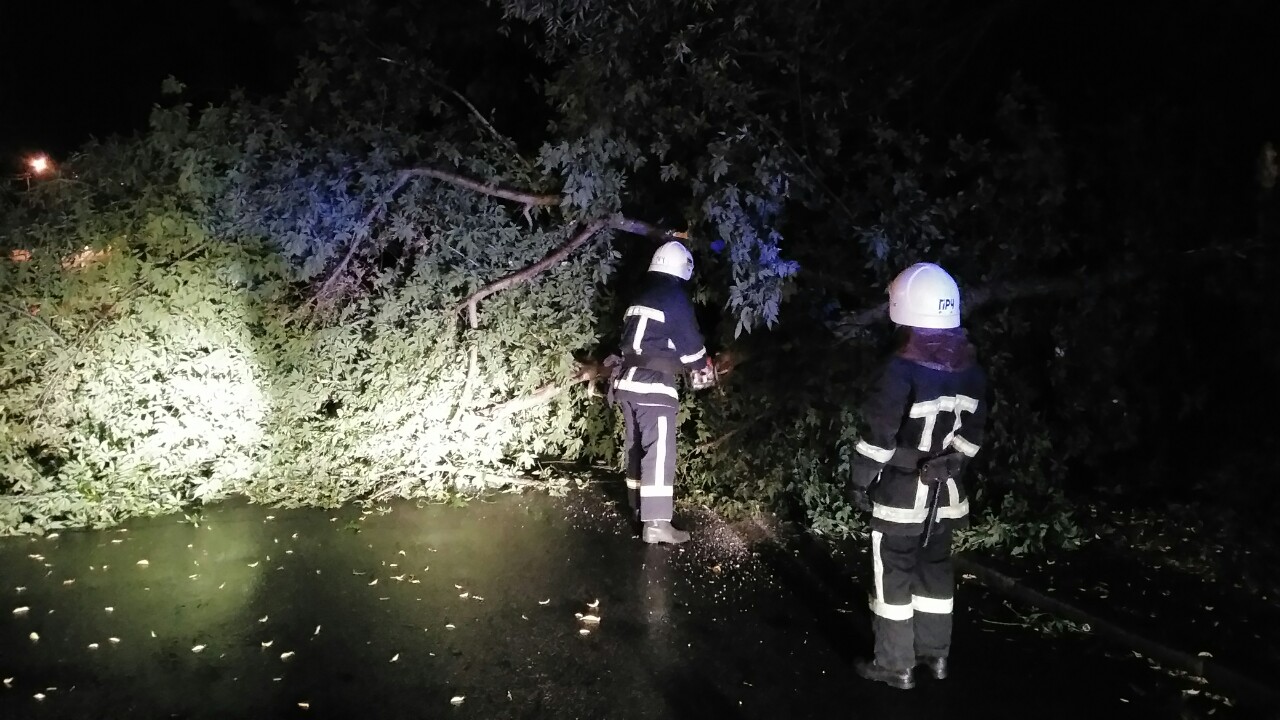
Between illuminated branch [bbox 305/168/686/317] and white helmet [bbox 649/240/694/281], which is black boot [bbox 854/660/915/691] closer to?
white helmet [bbox 649/240/694/281]

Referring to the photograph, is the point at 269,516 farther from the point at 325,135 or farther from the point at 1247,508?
the point at 1247,508

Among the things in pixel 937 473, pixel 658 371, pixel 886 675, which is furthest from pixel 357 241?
pixel 886 675

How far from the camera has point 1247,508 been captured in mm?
5391

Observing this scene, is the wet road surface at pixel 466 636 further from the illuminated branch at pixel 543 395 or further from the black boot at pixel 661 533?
the illuminated branch at pixel 543 395

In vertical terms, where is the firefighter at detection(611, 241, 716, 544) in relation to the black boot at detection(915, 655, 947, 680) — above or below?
above

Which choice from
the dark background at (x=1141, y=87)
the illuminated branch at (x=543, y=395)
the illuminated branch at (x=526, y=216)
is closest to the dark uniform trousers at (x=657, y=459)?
the illuminated branch at (x=543, y=395)

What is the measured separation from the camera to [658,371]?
5.61 m

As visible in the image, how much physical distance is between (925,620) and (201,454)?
194 inches

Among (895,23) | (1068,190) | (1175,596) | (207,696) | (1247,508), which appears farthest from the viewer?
(895,23)

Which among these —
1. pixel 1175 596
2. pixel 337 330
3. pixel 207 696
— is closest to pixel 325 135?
pixel 337 330

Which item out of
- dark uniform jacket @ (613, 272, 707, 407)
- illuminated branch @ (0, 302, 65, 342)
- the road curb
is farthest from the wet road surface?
illuminated branch @ (0, 302, 65, 342)

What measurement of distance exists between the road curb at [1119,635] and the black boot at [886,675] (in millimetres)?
924

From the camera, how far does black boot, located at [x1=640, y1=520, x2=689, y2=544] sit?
5.69 meters

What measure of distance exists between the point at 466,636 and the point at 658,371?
1.97 metres
